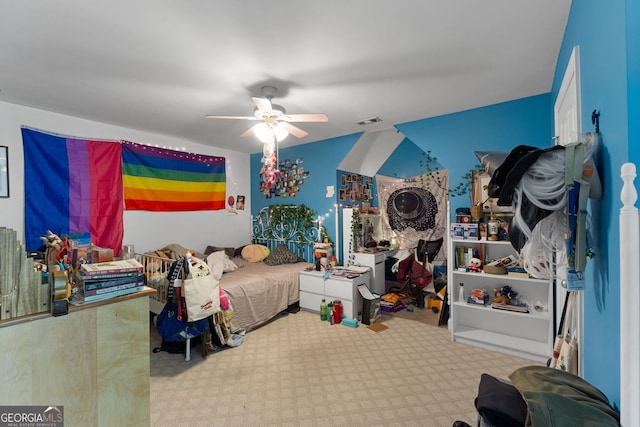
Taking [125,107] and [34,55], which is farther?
[125,107]

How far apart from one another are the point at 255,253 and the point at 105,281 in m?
3.00

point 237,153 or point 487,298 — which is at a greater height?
point 237,153

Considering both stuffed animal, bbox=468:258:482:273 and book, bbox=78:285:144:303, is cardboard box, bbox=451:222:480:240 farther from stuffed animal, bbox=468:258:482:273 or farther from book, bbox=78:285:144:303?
book, bbox=78:285:144:303

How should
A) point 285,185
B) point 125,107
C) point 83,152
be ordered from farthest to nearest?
point 285,185 < point 83,152 < point 125,107

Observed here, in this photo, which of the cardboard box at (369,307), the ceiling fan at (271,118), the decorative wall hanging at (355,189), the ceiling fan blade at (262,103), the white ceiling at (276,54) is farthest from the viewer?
the decorative wall hanging at (355,189)

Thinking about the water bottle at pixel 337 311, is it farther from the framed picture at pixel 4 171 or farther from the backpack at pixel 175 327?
the framed picture at pixel 4 171

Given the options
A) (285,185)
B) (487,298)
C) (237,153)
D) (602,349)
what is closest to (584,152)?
(602,349)

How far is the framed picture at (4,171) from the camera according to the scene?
2.76m

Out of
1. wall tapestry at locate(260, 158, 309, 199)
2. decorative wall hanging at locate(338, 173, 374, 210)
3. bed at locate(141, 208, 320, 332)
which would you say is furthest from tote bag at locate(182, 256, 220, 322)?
decorative wall hanging at locate(338, 173, 374, 210)

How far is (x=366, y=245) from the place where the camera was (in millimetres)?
4129

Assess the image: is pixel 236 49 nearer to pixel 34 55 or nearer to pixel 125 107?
pixel 34 55

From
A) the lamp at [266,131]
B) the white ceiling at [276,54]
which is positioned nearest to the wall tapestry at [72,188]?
the white ceiling at [276,54]

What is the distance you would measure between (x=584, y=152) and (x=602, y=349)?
71 centimetres

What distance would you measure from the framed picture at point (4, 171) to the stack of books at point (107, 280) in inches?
87.8
